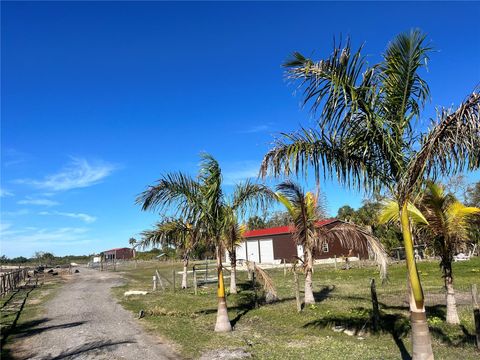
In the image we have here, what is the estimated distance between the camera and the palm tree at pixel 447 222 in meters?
10.2

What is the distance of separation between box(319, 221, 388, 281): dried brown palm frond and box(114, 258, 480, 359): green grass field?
1.92 m

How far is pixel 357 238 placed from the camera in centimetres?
1398

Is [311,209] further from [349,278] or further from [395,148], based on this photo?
[349,278]

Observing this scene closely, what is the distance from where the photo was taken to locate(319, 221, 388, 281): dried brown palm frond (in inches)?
393

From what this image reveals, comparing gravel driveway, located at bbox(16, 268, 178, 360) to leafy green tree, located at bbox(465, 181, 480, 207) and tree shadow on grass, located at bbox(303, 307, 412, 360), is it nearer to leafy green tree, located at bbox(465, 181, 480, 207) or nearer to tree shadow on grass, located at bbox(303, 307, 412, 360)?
tree shadow on grass, located at bbox(303, 307, 412, 360)

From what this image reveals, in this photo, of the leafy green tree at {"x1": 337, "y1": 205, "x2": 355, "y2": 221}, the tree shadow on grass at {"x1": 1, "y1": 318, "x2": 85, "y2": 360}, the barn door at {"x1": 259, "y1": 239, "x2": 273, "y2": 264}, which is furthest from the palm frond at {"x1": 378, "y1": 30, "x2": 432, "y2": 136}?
the barn door at {"x1": 259, "y1": 239, "x2": 273, "y2": 264}

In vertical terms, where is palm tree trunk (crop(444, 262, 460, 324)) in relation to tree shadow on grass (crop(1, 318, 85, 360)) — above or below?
above

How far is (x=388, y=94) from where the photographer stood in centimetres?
708

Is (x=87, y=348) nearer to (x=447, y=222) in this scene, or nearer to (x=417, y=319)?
(x=417, y=319)

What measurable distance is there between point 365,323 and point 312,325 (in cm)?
148

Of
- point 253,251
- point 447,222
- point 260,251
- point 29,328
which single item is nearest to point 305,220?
point 447,222

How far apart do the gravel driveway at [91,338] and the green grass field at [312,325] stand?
0.63 meters

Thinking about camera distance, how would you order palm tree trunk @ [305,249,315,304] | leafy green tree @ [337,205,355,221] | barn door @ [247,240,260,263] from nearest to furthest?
palm tree trunk @ [305,249,315,304]
leafy green tree @ [337,205,355,221]
barn door @ [247,240,260,263]

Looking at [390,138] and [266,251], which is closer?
[390,138]
